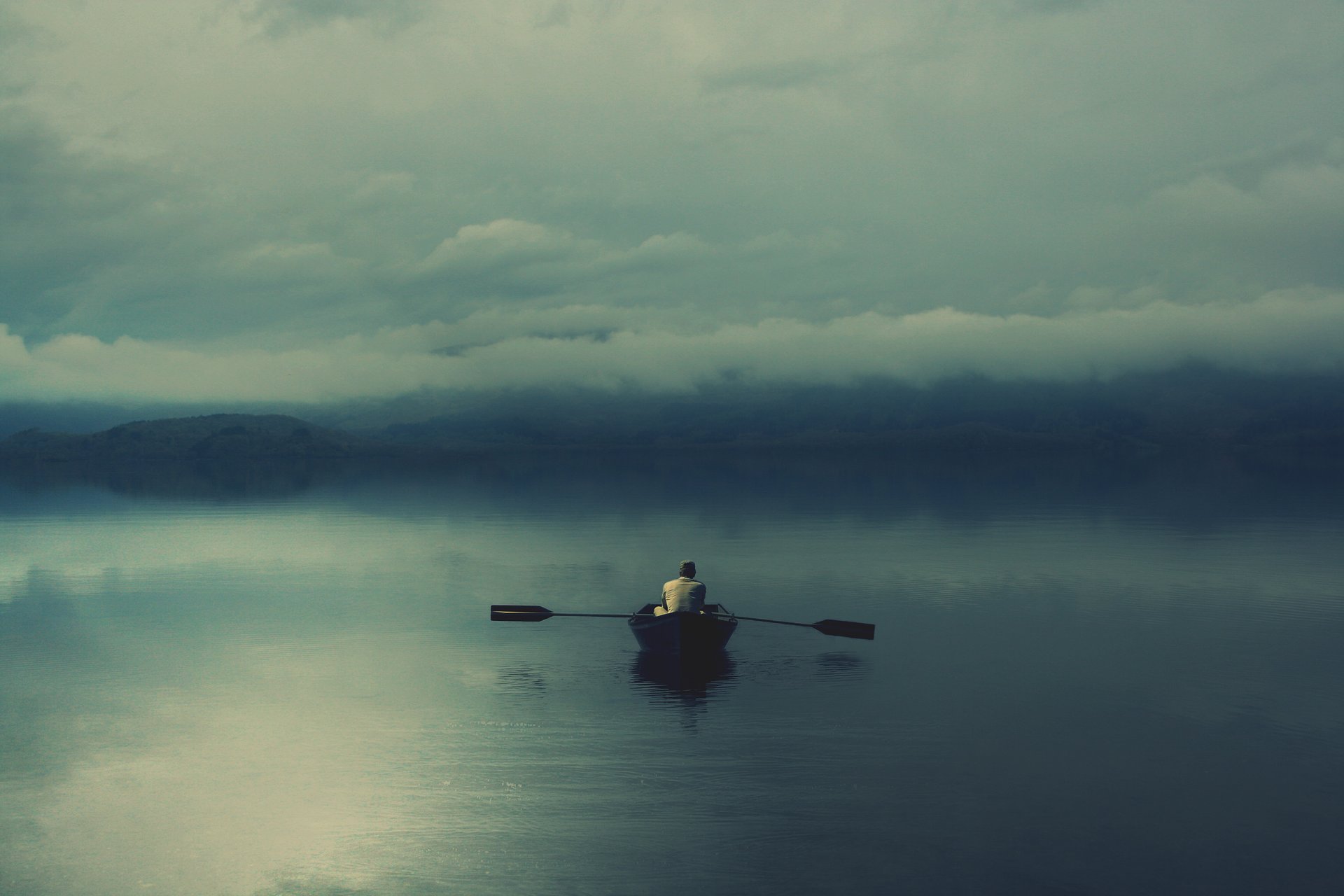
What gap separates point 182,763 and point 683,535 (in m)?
45.8

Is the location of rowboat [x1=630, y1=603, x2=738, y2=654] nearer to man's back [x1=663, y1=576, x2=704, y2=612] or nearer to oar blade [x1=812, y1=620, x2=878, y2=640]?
man's back [x1=663, y1=576, x2=704, y2=612]

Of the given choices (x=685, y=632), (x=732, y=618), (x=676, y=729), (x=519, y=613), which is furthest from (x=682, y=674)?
(x=519, y=613)

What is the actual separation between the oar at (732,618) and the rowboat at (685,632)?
1.41 ft

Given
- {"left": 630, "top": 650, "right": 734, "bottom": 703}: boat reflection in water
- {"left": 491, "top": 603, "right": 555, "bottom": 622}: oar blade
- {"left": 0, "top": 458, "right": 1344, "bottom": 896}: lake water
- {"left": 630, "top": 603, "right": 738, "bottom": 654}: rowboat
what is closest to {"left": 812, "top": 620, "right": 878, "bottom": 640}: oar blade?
{"left": 0, "top": 458, "right": 1344, "bottom": 896}: lake water

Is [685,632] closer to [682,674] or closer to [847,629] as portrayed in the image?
[682,674]

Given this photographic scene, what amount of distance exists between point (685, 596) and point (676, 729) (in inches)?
281

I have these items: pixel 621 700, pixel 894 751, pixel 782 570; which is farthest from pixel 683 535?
pixel 894 751

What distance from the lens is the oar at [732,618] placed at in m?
31.3

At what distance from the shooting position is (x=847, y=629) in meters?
31.5

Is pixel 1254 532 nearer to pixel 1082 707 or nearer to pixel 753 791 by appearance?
pixel 1082 707

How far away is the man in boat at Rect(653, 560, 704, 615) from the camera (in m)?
29.3

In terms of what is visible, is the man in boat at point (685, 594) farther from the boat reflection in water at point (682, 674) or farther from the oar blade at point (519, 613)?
the oar blade at point (519, 613)

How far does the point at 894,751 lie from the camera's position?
2083 centimetres

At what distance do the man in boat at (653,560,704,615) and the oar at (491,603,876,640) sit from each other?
75cm
